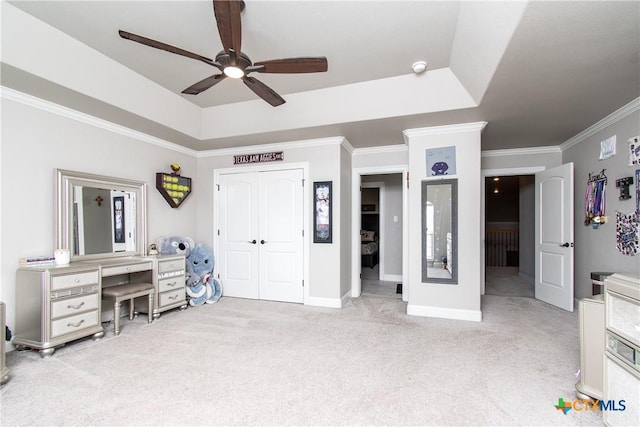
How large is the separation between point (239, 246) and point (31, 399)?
2992mm

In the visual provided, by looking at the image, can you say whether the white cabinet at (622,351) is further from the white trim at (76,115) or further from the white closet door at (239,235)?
the white trim at (76,115)

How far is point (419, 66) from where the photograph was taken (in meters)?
3.06

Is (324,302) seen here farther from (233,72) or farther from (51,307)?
(233,72)

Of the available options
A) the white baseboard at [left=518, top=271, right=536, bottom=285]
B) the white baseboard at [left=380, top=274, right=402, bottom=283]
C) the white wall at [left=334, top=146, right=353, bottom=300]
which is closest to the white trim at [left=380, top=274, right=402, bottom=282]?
the white baseboard at [left=380, top=274, right=402, bottom=283]

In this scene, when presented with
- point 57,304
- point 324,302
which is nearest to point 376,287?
point 324,302

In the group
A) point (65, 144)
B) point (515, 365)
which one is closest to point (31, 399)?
point (65, 144)

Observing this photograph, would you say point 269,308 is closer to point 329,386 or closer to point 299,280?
point 299,280

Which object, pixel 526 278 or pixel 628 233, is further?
pixel 526 278

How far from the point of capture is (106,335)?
321 centimetres

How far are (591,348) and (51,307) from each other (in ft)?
14.1

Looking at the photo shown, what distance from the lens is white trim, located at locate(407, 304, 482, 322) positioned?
371 cm

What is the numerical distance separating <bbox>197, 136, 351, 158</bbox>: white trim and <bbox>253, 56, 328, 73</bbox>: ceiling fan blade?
1990mm

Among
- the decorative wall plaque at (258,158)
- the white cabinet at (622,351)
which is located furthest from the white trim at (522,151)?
the white cabinet at (622,351)

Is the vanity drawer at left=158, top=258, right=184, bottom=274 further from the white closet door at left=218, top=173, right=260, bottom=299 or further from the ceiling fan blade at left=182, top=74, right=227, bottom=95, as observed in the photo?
the ceiling fan blade at left=182, top=74, right=227, bottom=95
